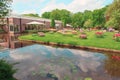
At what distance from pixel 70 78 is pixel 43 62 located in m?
3.74

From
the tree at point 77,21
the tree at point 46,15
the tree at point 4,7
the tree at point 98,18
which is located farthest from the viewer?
the tree at point 46,15

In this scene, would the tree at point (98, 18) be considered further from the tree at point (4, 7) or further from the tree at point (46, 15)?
the tree at point (4, 7)

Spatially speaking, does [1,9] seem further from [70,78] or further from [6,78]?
[70,78]

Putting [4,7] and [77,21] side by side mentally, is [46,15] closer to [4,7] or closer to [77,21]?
[77,21]

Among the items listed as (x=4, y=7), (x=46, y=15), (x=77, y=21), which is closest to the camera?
(x=4, y=7)

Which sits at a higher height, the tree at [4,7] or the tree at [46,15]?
the tree at [46,15]

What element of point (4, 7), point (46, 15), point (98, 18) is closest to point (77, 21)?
point (98, 18)

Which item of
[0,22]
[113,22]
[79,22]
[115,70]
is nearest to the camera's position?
[0,22]

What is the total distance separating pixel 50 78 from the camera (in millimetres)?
8914

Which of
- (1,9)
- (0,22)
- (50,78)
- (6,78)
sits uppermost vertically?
(1,9)

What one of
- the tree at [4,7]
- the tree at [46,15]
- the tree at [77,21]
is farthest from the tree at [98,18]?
the tree at [4,7]

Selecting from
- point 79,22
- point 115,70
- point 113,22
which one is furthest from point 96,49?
point 79,22

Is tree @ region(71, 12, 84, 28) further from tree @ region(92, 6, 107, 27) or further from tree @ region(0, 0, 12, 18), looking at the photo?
tree @ region(0, 0, 12, 18)

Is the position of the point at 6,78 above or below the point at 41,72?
above
